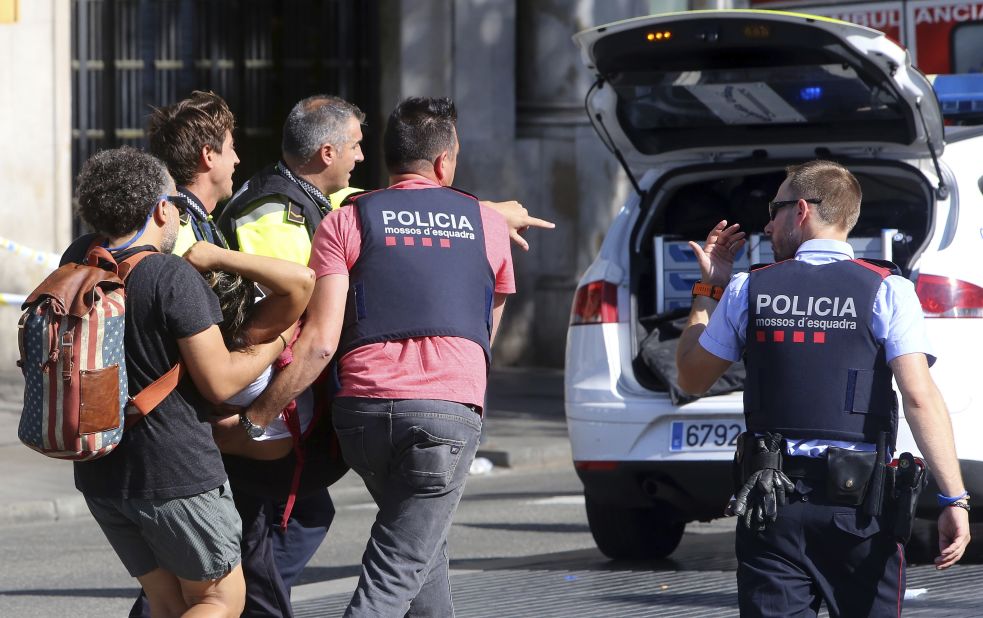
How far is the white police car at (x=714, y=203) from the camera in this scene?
21.1 feet

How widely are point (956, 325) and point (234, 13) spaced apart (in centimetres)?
1251

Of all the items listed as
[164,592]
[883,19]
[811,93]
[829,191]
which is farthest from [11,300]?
Answer: [829,191]

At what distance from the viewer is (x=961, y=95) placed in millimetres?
8438

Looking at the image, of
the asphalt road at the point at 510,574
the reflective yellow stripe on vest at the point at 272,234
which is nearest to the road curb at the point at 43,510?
the asphalt road at the point at 510,574

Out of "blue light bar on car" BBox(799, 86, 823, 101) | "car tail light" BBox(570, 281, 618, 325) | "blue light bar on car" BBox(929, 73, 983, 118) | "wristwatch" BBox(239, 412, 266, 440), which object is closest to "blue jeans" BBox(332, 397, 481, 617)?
"wristwatch" BBox(239, 412, 266, 440)

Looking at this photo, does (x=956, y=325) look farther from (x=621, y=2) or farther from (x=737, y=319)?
(x=621, y=2)

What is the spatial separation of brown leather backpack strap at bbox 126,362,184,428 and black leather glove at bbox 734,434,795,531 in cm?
142

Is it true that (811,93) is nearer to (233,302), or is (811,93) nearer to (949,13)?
(233,302)

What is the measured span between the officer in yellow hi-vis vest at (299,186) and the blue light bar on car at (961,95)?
4.14m

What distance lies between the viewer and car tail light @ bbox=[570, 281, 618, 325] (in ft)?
23.4

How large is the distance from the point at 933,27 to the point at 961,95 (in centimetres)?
435

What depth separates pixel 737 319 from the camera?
14.0 ft

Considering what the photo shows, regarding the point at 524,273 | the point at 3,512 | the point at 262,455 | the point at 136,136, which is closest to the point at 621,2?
the point at 524,273

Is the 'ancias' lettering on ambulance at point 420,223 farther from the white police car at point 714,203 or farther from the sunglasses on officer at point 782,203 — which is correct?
the white police car at point 714,203
